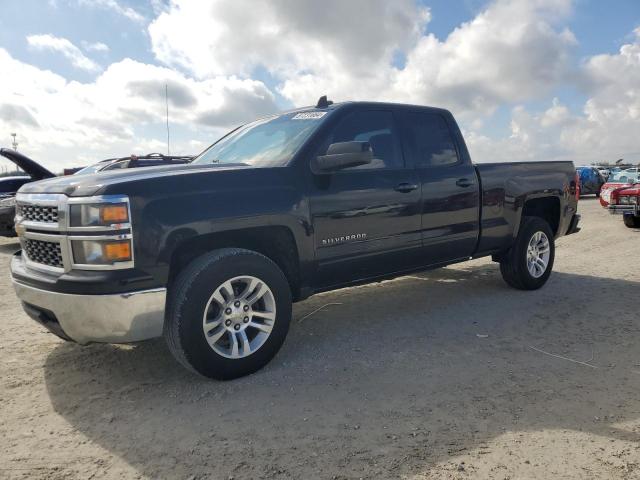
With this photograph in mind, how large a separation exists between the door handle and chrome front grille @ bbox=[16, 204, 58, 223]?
2602 millimetres

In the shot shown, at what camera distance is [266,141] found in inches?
166

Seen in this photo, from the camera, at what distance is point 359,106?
426 centimetres

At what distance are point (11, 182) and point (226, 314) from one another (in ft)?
33.1

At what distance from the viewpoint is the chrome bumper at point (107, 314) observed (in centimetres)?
290

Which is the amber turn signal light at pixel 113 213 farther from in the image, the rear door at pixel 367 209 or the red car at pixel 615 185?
the red car at pixel 615 185

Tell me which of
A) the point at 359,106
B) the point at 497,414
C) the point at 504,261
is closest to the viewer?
the point at 497,414

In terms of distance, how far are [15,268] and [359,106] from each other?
2.93 metres

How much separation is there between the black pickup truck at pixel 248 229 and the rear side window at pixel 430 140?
0.05 ft

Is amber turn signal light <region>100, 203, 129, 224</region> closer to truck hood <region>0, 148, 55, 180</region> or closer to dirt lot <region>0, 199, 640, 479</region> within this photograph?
dirt lot <region>0, 199, 640, 479</region>

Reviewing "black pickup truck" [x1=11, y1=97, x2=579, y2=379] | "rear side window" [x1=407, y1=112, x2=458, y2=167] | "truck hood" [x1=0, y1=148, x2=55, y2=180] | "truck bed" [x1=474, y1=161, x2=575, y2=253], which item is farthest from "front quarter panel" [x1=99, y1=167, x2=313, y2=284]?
"truck hood" [x1=0, y1=148, x2=55, y2=180]

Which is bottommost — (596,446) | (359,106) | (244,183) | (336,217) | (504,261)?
(596,446)

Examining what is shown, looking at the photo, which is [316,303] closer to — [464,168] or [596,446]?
[464,168]

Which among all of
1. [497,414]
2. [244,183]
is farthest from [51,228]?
[497,414]

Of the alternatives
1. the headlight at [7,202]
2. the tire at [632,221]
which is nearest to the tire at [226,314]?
the headlight at [7,202]
